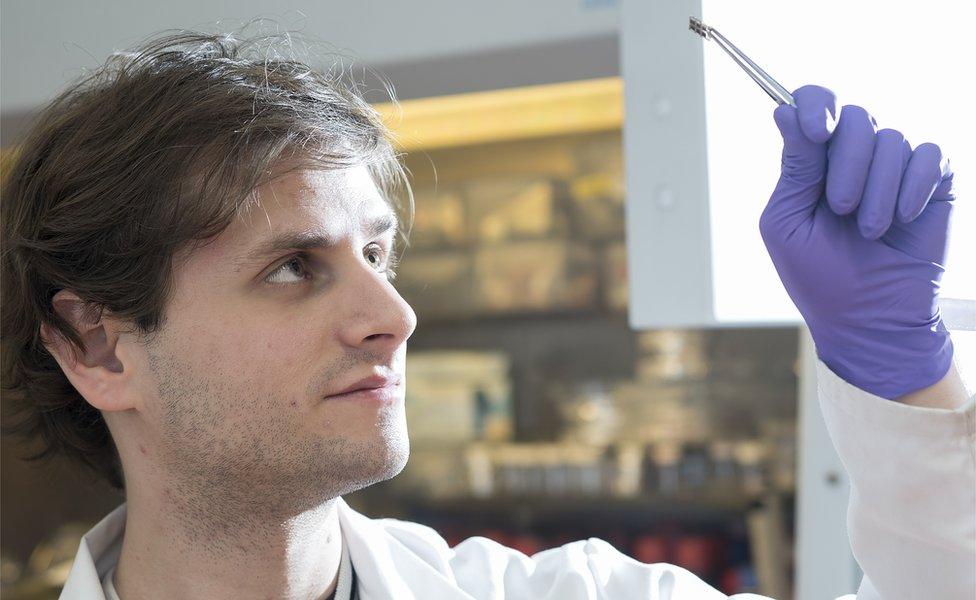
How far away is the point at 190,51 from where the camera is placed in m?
1.32

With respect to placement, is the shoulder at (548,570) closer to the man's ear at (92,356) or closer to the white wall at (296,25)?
the man's ear at (92,356)

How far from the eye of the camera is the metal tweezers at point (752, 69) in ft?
2.86

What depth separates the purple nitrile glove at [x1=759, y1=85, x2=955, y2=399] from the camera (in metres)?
0.86

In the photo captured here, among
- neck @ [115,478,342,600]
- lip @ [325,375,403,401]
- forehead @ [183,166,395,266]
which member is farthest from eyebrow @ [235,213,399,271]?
neck @ [115,478,342,600]

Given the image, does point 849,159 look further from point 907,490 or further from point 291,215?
point 291,215

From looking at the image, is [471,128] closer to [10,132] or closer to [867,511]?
[10,132]

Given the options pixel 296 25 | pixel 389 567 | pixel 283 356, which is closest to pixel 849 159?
pixel 283 356

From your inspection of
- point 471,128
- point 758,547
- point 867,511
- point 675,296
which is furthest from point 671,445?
point 867,511

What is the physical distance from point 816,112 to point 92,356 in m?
0.94

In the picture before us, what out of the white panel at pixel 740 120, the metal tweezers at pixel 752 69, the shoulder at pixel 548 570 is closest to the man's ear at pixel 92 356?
the shoulder at pixel 548 570

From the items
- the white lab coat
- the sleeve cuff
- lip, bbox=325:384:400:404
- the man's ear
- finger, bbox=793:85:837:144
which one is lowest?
the white lab coat

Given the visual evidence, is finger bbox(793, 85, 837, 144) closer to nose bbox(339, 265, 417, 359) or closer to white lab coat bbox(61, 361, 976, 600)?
white lab coat bbox(61, 361, 976, 600)

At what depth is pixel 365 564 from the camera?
48.6 inches

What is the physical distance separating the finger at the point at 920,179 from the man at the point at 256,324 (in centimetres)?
5
